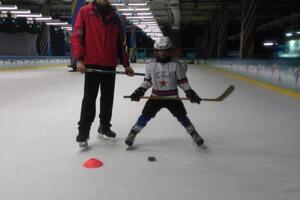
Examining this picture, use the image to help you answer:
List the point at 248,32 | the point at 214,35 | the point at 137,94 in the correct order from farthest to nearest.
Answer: the point at 214,35 → the point at 248,32 → the point at 137,94

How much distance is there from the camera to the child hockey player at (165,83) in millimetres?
2637

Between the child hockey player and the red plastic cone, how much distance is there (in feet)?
1.56

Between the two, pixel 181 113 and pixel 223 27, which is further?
pixel 223 27

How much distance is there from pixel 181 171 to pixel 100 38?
133 cm

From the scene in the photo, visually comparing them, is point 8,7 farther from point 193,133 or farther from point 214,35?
point 193,133

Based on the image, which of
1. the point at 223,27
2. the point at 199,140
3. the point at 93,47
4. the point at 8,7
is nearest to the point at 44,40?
the point at 8,7

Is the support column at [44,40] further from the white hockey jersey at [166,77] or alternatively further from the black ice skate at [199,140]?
the black ice skate at [199,140]

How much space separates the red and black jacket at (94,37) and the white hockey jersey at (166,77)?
398 millimetres

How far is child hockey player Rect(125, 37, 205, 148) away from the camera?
2.64 meters

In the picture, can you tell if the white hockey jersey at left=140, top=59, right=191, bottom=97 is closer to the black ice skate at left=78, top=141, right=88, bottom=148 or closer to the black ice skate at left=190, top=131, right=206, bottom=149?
the black ice skate at left=190, top=131, right=206, bottom=149

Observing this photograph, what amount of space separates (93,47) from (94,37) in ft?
0.28

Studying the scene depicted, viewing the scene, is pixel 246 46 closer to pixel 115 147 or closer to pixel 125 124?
pixel 125 124

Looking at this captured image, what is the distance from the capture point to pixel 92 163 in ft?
7.44

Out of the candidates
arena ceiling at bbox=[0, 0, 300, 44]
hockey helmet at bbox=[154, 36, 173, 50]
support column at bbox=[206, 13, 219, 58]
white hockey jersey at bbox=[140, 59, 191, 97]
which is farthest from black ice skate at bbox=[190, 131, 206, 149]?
support column at bbox=[206, 13, 219, 58]
